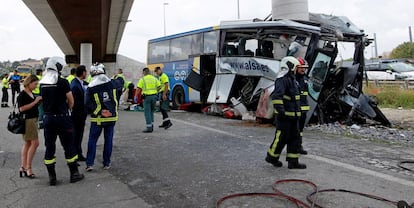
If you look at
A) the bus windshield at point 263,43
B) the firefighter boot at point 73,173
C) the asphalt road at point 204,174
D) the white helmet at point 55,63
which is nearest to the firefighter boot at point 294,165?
the asphalt road at point 204,174

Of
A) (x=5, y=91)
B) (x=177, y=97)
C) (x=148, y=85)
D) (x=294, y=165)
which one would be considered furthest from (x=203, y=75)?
(x=5, y=91)

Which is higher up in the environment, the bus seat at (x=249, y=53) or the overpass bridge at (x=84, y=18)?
the overpass bridge at (x=84, y=18)

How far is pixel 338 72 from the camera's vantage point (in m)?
10.9

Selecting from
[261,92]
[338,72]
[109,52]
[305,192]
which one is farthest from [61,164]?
[109,52]

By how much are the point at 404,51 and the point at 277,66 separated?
60446 millimetres

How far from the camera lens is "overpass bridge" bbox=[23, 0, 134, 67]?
15.6m

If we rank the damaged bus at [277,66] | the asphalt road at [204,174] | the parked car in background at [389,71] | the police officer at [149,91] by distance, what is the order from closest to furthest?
the asphalt road at [204,174] < the police officer at [149,91] < the damaged bus at [277,66] < the parked car in background at [389,71]

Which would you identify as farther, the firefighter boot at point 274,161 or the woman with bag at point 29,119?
the firefighter boot at point 274,161

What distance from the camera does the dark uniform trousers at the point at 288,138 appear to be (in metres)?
5.42

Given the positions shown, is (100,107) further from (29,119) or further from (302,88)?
(302,88)

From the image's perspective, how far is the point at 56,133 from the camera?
483 cm

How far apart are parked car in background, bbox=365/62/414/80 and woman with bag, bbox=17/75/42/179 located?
31.6 metres

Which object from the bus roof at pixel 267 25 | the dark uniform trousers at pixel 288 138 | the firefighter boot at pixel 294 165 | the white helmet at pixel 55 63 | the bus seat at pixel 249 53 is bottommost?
the firefighter boot at pixel 294 165

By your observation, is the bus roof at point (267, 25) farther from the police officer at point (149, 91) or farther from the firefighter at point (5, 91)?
the firefighter at point (5, 91)
